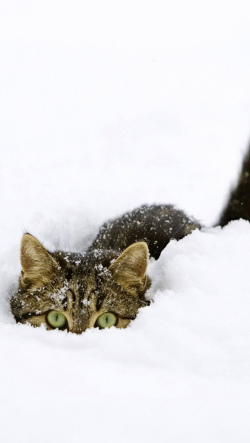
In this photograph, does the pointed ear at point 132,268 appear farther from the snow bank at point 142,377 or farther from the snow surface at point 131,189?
the snow bank at point 142,377

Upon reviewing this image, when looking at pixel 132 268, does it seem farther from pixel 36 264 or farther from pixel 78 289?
pixel 36 264

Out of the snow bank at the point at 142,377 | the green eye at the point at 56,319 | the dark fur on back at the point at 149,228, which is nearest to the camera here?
the snow bank at the point at 142,377

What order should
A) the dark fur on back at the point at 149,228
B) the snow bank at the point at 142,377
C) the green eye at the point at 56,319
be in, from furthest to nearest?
the dark fur on back at the point at 149,228
the green eye at the point at 56,319
the snow bank at the point at 142,377

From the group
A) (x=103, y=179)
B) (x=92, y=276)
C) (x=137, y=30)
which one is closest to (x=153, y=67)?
(x=137, y=30)

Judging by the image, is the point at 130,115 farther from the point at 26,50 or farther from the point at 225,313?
the point at 225,313

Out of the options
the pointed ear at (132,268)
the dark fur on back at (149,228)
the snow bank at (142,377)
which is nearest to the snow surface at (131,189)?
the snow bank at (142,377)

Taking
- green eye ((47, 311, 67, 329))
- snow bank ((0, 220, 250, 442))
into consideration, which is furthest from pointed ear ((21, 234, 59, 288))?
snow bank ((0, 220, 250, 442))

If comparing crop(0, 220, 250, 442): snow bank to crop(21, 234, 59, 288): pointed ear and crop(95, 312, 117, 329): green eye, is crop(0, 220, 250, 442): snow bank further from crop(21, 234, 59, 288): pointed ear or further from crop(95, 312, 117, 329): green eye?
crop(21, 234, 59, 288): pointed ear
